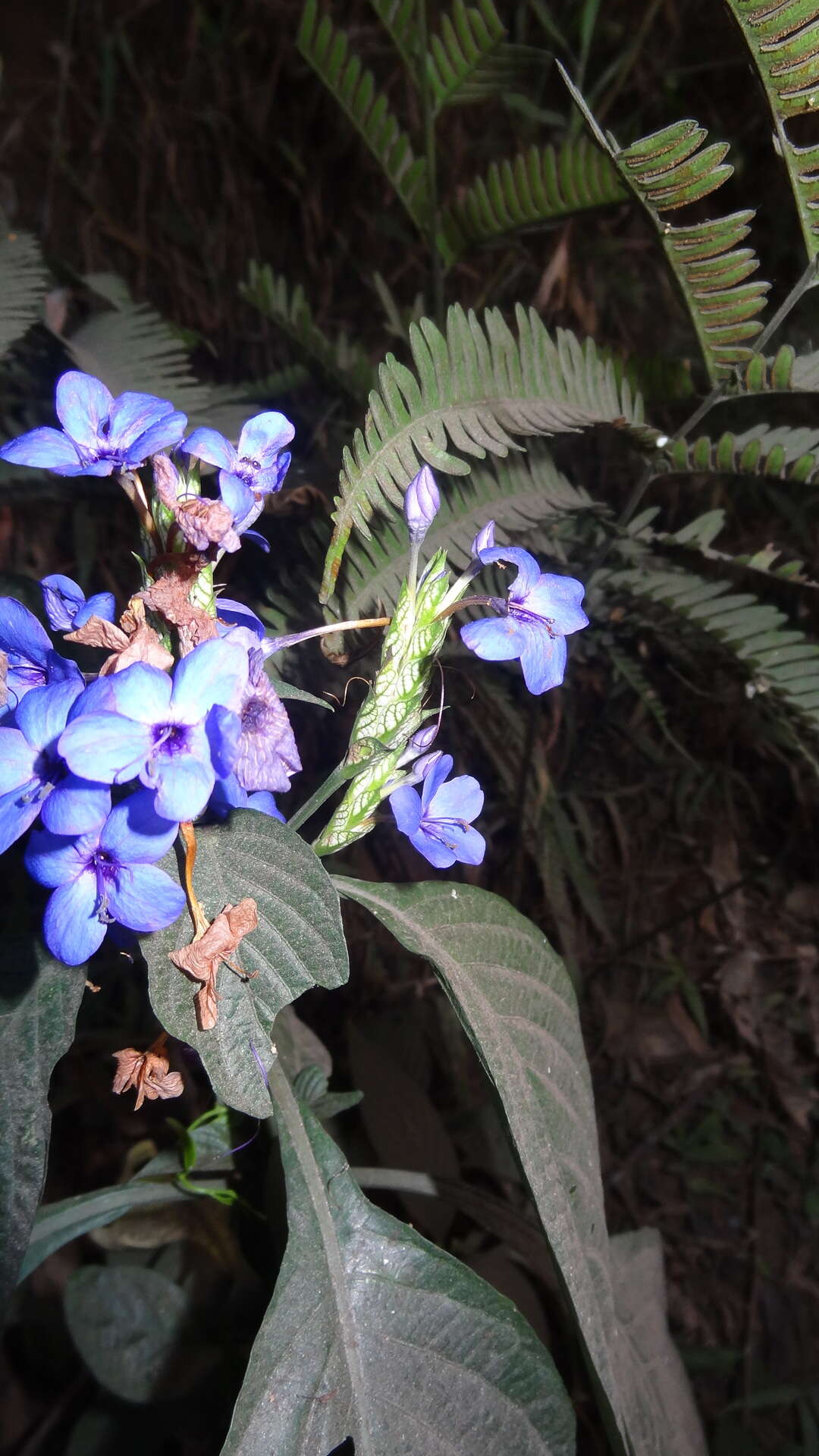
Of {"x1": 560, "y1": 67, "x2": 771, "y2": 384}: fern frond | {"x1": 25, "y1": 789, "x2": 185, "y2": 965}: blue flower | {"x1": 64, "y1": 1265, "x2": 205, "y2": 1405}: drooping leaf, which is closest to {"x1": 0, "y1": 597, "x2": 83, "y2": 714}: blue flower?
{"x1": 25, "y1": 789, "x2": 185, "y2": 965}: blue flower

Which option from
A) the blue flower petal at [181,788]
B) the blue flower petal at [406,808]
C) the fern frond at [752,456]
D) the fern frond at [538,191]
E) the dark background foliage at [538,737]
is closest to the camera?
the blue flower petal at [181,788]

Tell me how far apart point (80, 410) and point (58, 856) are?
286 mm

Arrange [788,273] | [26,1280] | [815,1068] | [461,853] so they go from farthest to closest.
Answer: [788,273] < [815,1068] < [26,1280] < [461,853]

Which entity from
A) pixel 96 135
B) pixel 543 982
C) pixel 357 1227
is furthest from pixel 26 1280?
pixel 96 135

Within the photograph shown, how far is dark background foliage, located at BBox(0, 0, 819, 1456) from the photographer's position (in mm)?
1458

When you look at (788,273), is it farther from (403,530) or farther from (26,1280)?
(26,1280)

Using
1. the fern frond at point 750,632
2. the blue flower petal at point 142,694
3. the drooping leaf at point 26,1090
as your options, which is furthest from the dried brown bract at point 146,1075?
the fern frond at point 750,632

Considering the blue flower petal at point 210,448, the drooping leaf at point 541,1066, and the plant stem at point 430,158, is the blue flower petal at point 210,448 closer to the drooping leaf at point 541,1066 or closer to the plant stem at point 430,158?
the drooping leaf at point 541,1066

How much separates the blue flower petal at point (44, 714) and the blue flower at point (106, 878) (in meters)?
0.05

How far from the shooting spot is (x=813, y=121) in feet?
7.13

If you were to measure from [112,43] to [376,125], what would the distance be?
1.45m

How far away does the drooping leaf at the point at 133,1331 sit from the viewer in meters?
0.96

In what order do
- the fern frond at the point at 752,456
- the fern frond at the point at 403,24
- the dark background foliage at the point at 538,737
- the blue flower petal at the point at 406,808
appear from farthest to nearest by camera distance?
the dark background foliage at the point at 538,737
the fern frond at the point at 403,24
the fern frond at the point at 752,456
the blue flower petal at the point at 406,808

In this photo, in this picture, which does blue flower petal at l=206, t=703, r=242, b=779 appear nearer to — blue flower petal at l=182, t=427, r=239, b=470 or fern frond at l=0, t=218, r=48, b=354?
blue flower petal at l=182, t=427, r=239, b=470
